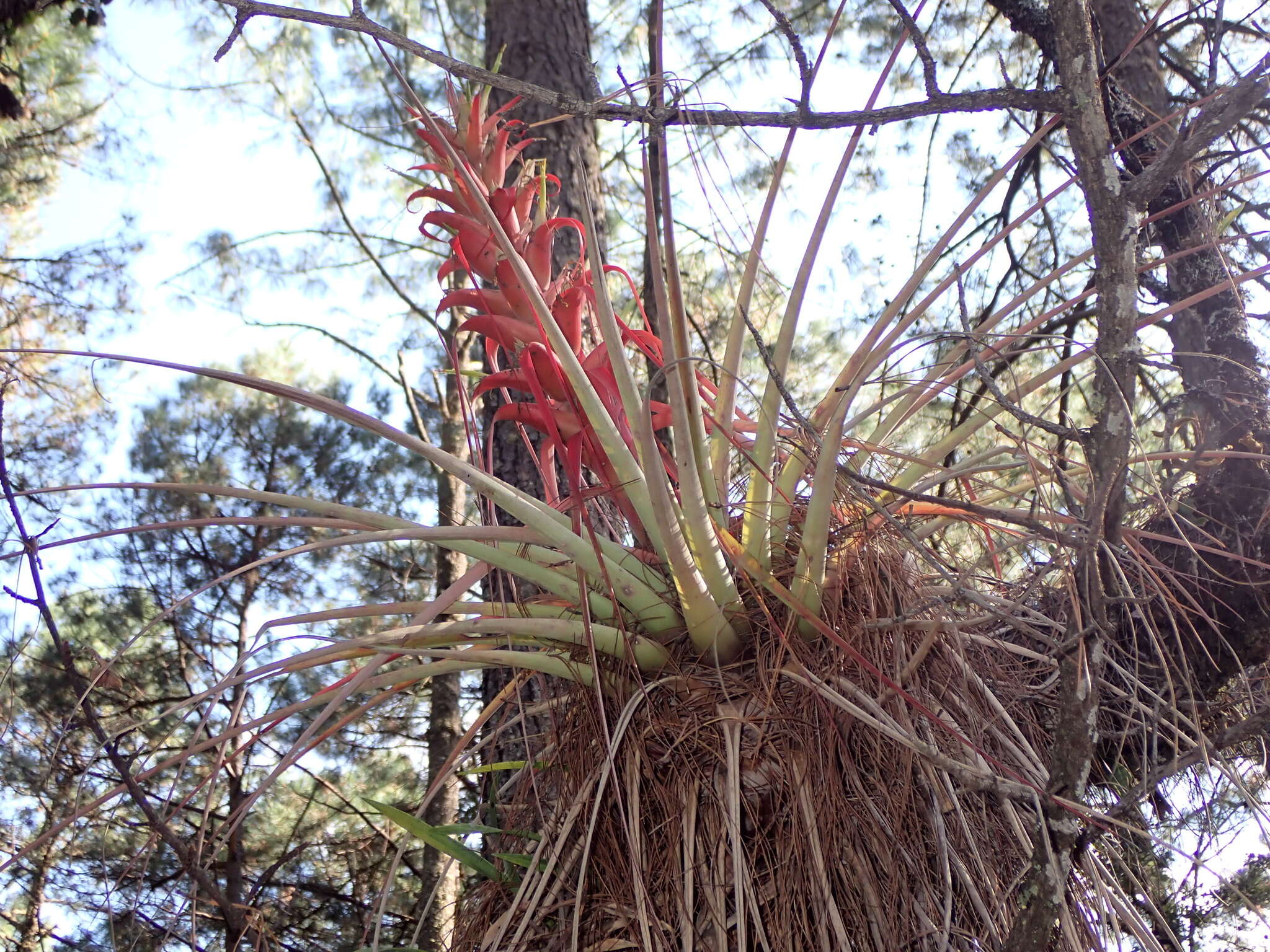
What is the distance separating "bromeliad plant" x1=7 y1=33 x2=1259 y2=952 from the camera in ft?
2.76

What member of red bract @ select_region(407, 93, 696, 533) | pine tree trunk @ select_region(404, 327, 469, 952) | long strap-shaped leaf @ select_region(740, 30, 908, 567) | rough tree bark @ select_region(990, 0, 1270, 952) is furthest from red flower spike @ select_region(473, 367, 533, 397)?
rough tree bark @ select_region(990, 0, 1270, 952)

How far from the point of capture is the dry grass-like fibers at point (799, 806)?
2.75 ft

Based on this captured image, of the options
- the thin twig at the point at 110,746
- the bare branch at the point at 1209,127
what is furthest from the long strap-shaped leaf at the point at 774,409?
the thin twig at the point at 110,746

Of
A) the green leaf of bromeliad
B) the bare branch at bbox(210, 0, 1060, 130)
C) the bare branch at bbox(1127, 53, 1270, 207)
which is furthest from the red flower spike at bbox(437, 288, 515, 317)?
the bare branch at bbox(1127, 53, 1270, 207)

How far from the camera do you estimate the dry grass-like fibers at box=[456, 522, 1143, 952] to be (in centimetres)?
84

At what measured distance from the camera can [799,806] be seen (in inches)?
33.9

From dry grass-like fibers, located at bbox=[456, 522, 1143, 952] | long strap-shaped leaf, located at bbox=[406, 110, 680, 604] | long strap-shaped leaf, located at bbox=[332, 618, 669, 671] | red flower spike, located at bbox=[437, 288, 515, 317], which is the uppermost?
red flower spike, located at bbox=[437, 288, 515, 317]

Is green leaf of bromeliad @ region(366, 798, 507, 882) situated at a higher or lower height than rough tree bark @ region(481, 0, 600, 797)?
lower

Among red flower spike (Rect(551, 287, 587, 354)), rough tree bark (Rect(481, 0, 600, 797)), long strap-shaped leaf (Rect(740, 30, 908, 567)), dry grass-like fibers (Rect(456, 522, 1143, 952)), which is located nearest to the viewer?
dry grass-like fibers (Rect(456, 522, 1143, 952))

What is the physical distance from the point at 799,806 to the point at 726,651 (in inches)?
6.4

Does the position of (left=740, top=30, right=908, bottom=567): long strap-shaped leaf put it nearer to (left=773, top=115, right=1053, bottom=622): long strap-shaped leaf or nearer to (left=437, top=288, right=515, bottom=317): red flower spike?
(left=773, top=115, right=1053, bottom=622): long strap-shaped leaf

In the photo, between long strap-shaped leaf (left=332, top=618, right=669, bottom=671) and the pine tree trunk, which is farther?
the pine tree trunk

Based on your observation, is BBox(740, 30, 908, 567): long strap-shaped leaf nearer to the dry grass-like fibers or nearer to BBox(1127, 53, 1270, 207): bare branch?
the dry grass-like fibers

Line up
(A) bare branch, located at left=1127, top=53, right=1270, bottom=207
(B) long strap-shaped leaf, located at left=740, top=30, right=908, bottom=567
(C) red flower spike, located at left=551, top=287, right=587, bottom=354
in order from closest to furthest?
1. (A) bare branch, located at left=1127, top=53, right=1270, bottom=207
2. (B) long strap-shaped leaf, located at left=740, top=30, right=908, bottom=567
3. (C) red flower spike, located at left=551, top=287, right=587, bottom=354
